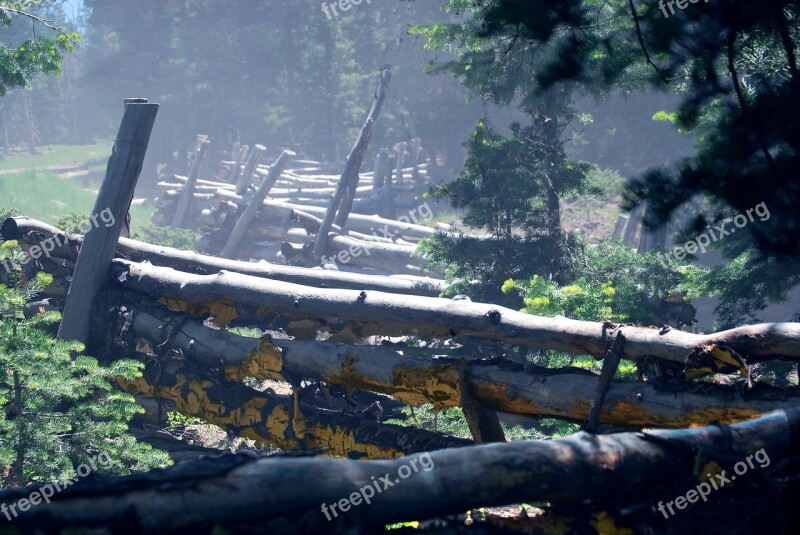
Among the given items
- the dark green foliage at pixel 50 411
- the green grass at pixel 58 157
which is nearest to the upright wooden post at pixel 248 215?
the dark green foliage at pixel 50 411

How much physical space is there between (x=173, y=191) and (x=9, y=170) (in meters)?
12.6

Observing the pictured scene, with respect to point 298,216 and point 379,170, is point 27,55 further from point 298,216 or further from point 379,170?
point 379,170

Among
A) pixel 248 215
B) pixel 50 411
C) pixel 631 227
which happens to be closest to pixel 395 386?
pixel 50 411

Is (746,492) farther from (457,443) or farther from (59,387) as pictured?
(59,387)

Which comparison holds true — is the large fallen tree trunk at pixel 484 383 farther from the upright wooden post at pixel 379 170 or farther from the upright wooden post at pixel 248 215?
the upright wooden post at pixel 379 170

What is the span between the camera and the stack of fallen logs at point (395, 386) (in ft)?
9.28

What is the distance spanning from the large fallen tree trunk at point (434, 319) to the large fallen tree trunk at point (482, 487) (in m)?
1.37

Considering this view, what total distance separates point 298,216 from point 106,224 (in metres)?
9.94

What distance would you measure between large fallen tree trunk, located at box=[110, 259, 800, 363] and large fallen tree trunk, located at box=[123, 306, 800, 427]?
0.37 metres

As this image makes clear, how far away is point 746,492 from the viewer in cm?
324

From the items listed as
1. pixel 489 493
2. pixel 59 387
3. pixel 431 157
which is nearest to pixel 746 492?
pixel 489 493

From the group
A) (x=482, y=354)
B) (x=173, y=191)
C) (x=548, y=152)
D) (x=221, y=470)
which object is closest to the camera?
(x=221, y=470)

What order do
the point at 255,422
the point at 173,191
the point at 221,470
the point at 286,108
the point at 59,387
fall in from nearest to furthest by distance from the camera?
the point at 221,470, the point at 59,387, the point at 255,422, the point at 173,191, the point at 286,108

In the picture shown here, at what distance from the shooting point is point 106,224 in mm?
7625
